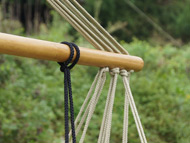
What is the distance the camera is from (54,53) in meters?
0.89

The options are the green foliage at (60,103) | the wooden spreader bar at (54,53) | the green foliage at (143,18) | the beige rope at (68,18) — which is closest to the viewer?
the wooden spreader bar at (54,53)

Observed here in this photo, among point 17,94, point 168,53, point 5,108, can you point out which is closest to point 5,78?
point 17,94

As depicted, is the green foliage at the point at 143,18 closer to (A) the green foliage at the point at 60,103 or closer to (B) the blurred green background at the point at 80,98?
(B) the blurred green background at the point at 80,98

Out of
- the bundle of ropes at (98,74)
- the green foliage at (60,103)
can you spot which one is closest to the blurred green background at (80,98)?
the green foliage at (60,103)

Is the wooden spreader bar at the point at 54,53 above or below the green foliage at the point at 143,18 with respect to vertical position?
below

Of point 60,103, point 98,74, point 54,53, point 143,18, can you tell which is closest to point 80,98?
point 60,103

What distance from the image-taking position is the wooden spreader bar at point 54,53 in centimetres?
82

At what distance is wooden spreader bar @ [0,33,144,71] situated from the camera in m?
0.82

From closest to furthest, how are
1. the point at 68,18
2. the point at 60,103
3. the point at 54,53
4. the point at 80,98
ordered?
the point at 54,53, the point at 68,18, the point at 80,98, the point at 60,103

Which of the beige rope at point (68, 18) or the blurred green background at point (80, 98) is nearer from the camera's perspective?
the beige rope at point (68, 18)

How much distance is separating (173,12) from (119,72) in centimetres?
812

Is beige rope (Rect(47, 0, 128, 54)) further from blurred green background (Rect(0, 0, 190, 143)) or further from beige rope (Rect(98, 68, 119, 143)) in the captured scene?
blurred green background (Rect(0, 0, 190, 143))

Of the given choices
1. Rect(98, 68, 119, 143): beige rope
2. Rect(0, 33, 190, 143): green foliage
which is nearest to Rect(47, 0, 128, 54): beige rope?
Rect(98, 68, 119, 143): beige rope

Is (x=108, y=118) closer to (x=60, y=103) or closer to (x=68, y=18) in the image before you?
(x=68, y=18)
